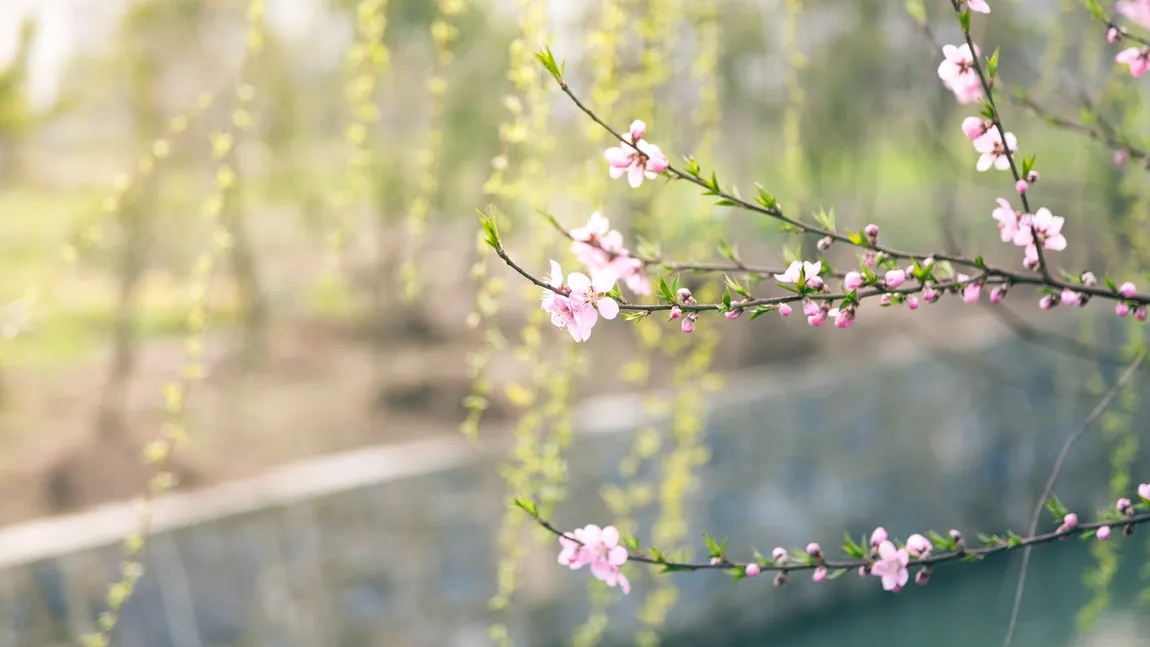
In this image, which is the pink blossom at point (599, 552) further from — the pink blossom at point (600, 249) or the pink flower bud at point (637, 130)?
the pink flower bud at point (637, 130)

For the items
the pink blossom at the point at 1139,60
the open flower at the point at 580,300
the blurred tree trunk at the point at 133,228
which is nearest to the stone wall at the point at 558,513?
the blurred tree trunk at the point at 133,228

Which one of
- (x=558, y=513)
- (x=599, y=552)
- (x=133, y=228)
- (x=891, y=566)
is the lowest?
(x=891, y=566)

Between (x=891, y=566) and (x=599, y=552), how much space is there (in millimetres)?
296

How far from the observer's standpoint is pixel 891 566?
3.08 feet

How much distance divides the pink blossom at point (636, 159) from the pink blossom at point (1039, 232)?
14.0 inches

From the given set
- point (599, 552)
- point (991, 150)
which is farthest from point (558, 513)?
point (991, 150)

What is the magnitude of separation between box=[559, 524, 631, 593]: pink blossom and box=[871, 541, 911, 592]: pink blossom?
25 centimetres

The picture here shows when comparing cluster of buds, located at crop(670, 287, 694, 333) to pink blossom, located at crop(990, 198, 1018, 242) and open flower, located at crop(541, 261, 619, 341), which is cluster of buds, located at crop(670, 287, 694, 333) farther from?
pink blossom, located at crop(990, 198, 1018, 242)

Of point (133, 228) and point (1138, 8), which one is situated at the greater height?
point (133, 228)

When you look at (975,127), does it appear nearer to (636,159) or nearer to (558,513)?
(636,159)

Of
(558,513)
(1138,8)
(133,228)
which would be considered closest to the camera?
(1138,8)

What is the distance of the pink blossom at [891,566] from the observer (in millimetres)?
923

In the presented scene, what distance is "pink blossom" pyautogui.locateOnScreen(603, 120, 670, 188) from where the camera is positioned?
854 mm

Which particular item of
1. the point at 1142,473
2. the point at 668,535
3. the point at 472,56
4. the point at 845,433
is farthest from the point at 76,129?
the point at 1142,473
